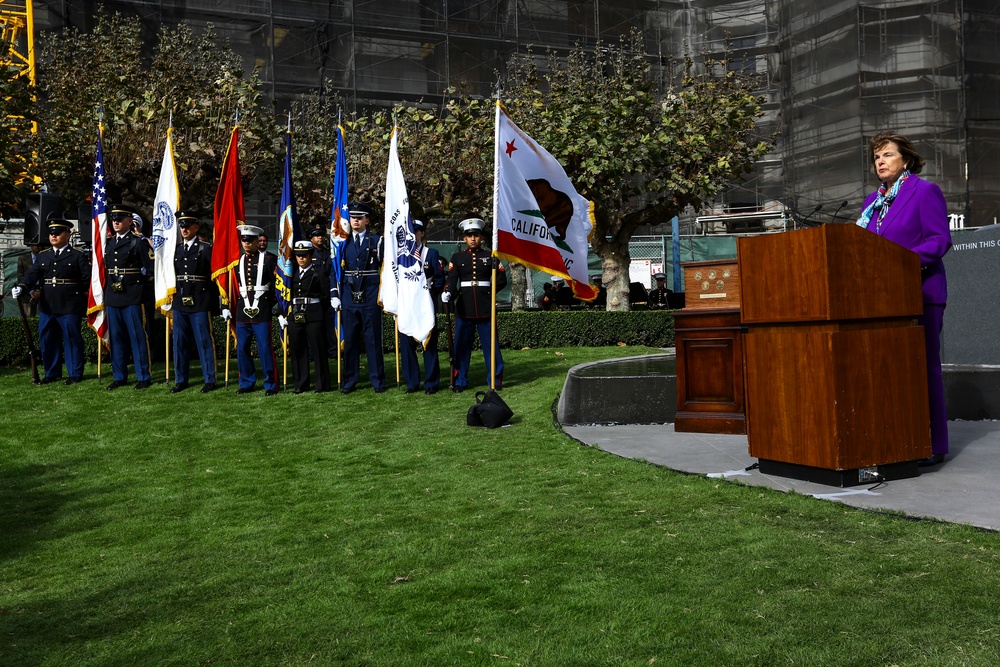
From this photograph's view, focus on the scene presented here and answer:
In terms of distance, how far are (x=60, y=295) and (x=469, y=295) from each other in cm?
A: 620

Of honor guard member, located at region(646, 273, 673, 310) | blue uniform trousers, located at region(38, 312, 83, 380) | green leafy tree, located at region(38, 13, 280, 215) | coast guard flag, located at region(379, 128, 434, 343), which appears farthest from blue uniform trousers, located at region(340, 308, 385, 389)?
honor guard member, located at region(646, 273, 673, 310)

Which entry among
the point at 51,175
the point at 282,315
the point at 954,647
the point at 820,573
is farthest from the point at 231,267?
the point at 954,647

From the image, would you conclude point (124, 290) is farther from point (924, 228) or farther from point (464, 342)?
point (924, 228)

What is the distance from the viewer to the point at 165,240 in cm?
1327

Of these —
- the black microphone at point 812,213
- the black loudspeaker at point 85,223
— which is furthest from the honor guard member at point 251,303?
the black microphone at point 812,213

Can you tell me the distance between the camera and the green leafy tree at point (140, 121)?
17.7 meters

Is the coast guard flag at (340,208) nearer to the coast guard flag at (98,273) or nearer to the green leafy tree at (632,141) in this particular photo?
the coast guard flag at (98,273)

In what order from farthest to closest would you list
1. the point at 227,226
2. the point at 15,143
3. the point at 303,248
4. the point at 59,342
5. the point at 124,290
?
the point at 15,143 → the point at 59,342 → the point at 124,290 → the point at 227,226 → the point at 303,248

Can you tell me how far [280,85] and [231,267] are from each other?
18554mm

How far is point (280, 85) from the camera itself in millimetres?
29859

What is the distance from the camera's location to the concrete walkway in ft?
16.7

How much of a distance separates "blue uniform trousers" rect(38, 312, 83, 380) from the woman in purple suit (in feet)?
38.0

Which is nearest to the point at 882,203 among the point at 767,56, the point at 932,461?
the point at 932,461

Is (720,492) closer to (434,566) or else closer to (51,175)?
(434,566)
